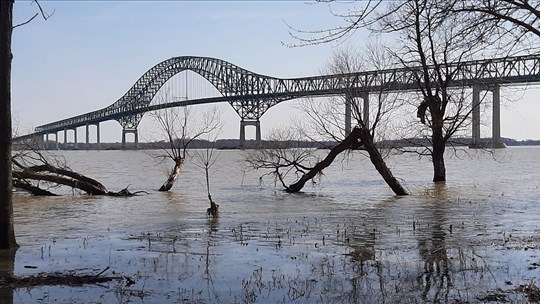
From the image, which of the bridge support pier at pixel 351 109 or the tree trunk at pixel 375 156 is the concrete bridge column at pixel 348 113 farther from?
the tree trunk at pixel 375 156

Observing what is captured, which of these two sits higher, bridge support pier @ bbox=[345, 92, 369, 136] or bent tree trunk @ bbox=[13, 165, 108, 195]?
bridge support pier @ bbox=[345, 92, 369, 136]

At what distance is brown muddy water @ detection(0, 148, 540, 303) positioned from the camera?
6758mm

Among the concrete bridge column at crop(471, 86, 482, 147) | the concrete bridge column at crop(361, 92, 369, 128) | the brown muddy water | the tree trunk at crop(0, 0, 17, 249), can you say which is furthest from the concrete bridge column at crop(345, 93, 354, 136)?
the tree trunk at crop(0, 0, 17, 249)

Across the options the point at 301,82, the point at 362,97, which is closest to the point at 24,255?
the point at 362,97

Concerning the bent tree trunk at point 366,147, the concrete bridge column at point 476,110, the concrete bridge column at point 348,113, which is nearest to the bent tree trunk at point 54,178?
the bent tree trunk at point 366,147

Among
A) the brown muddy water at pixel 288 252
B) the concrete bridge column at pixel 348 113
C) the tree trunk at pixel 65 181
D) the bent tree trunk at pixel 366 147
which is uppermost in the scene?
the concrete bridge column at pixel 348 113

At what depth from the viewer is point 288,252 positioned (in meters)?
9.65

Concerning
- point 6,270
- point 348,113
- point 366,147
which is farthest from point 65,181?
point 6,270

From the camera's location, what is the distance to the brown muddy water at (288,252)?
6.76 m

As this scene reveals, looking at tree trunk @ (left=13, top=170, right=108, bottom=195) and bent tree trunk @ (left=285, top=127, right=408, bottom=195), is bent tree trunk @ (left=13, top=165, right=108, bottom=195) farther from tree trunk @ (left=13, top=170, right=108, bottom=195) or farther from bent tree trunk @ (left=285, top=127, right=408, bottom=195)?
bent tree trunk @ (left=285, top=127, right=408, bottom=195)

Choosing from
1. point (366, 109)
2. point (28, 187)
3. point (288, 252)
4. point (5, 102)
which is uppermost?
point (366, 109)

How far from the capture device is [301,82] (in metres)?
109

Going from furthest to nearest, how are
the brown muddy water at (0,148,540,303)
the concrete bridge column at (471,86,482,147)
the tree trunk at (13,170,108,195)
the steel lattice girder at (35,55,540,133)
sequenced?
the steel lattice girder at (35,55,540,133) < the concrete bridge column at (471,86,482,147) < the tree trunk at (13,170,108,195) < the brown muddy water at (0,148,540,303)

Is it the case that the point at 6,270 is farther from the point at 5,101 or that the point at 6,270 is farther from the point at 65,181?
the point at 65,181
